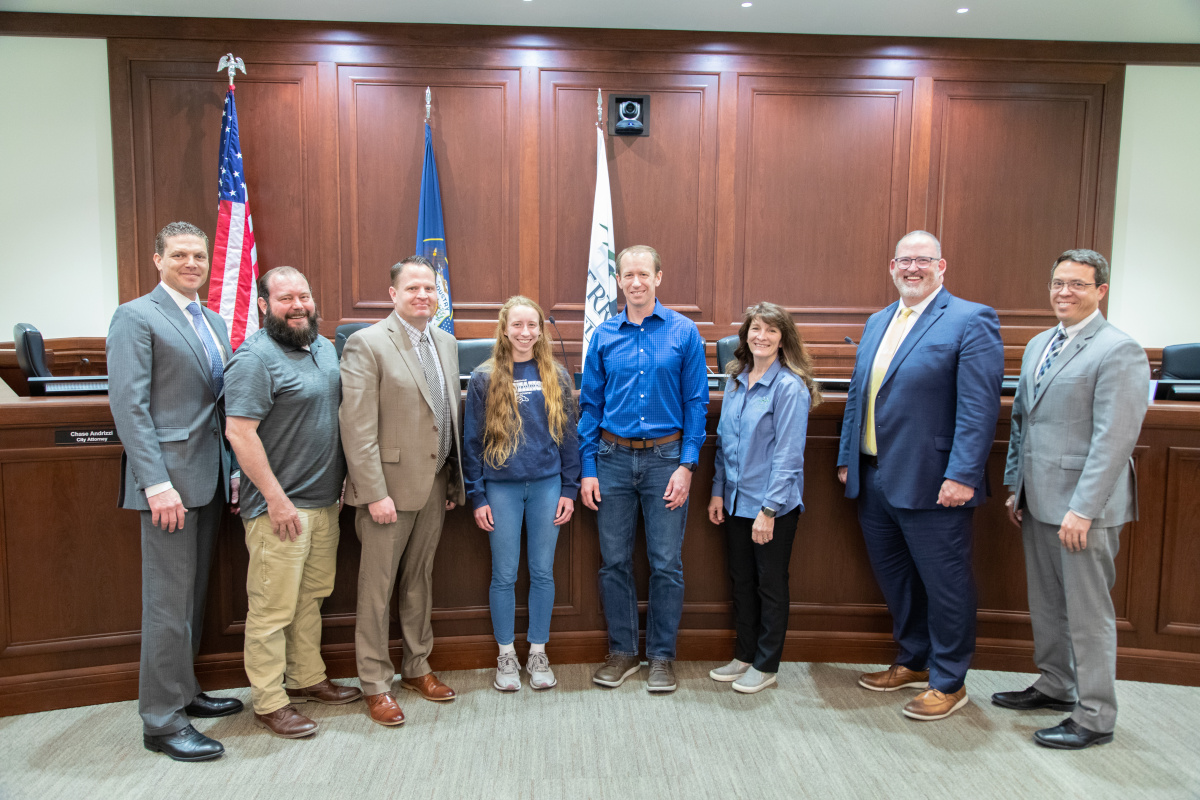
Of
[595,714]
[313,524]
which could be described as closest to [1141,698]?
[595,714]

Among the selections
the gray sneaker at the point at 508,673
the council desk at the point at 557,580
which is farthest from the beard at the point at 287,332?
the gray sneaker at the point at 508,673

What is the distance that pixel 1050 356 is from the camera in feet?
7.41

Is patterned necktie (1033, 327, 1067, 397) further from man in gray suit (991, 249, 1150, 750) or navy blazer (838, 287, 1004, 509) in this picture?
navy blazer (838, 287, 1004, 509)

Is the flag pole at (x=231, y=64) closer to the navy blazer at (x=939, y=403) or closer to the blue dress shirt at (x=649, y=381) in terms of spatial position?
the blue dress shirt at (x=649, y=381)

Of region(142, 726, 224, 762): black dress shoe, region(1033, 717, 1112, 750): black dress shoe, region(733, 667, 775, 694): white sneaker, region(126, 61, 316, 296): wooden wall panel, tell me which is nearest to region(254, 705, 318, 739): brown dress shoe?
region(142, 726, 224, 762): black dress shoe

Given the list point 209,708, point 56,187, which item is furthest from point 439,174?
point 209,708

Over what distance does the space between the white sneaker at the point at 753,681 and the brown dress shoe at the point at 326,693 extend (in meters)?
1.35

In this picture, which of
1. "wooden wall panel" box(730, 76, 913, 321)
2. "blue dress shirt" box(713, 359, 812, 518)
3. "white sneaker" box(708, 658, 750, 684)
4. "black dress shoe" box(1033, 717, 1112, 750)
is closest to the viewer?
"black dress shoe" box(1033, 717, 1112, 750)

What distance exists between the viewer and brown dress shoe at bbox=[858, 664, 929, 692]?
2.52 m

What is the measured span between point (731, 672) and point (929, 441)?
3.62ft

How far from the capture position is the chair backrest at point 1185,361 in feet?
10.9

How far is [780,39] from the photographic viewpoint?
4.88 metres

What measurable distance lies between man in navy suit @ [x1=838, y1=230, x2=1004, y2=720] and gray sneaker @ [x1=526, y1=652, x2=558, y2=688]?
1232mm

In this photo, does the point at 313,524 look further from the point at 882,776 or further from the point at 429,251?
the point at 429,251
